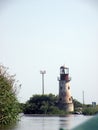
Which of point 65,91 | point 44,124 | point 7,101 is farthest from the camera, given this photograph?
point 65,91

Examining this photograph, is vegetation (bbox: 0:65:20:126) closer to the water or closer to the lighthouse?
the water

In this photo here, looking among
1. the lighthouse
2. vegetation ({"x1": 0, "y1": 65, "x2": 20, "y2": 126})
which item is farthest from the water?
the lighthouse

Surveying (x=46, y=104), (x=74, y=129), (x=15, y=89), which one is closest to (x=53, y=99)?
(x=46, y=104)

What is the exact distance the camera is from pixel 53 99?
72.1m

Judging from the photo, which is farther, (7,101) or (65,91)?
(65,91)

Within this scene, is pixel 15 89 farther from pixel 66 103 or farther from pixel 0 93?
pixel 66 103

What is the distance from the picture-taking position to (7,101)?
87.0ft

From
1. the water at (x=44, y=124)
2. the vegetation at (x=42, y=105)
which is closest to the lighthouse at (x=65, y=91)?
the vegetation at (x=42, y=105)

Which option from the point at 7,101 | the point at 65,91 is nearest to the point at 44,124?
the point at 7,101

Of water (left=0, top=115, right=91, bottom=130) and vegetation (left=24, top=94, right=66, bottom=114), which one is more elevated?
vegetation (left=24, top=94, right=66, bottom=114)

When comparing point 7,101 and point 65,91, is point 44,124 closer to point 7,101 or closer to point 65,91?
point 7,101

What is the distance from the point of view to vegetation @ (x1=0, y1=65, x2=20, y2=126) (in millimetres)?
26219

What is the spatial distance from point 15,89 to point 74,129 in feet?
89.5

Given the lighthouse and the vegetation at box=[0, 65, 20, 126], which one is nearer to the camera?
the vegetation at box=[0, 65, 20, 126]
